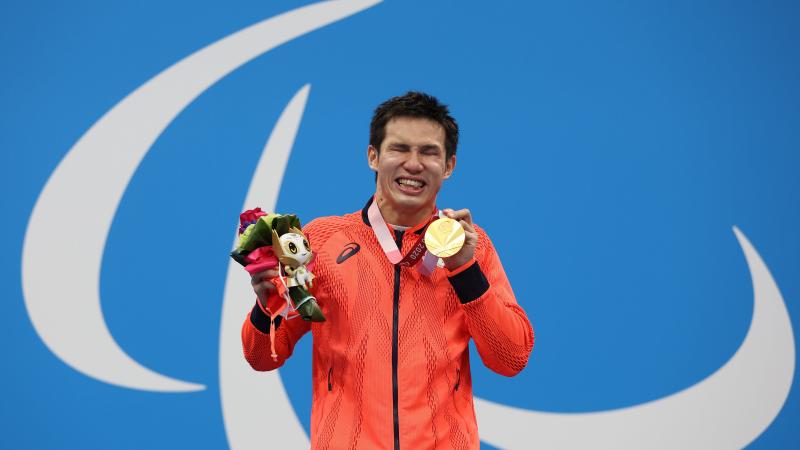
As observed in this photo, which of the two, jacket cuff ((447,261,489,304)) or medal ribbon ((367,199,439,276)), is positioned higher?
medal ribbon ((367,199,439,276))

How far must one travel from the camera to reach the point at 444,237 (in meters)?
1.47

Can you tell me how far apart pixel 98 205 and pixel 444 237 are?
1.69m

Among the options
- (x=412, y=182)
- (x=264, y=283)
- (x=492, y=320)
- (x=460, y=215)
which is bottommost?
(x=492, y=320)

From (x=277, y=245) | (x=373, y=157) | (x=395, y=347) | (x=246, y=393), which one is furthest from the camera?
(x=246, y=393)

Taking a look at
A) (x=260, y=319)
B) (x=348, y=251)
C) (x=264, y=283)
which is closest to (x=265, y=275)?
(x=264, y=283)

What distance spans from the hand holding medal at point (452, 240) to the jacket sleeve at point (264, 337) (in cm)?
35

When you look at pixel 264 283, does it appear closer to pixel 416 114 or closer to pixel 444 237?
pixel 444 237

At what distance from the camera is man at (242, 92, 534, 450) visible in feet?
4.95

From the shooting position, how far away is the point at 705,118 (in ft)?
9.34

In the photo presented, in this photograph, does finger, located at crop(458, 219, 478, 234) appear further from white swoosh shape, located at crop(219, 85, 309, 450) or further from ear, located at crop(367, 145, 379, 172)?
white swoosh shape, located at crop(219, 85, 309, 450)

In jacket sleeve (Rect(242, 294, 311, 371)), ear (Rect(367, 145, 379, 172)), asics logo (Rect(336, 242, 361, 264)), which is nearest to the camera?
jacket sleeve (Rect(242, 294, 311, 371))

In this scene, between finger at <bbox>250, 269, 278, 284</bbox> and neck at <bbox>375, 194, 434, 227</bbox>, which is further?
neck at <bbox>375, 194, 434, 227</bbox>

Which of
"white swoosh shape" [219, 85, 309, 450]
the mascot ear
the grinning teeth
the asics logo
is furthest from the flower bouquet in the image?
"white swoosh shape" [219, 85, 309, 450]

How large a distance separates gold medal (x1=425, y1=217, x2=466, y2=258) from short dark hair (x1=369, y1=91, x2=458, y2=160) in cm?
27
